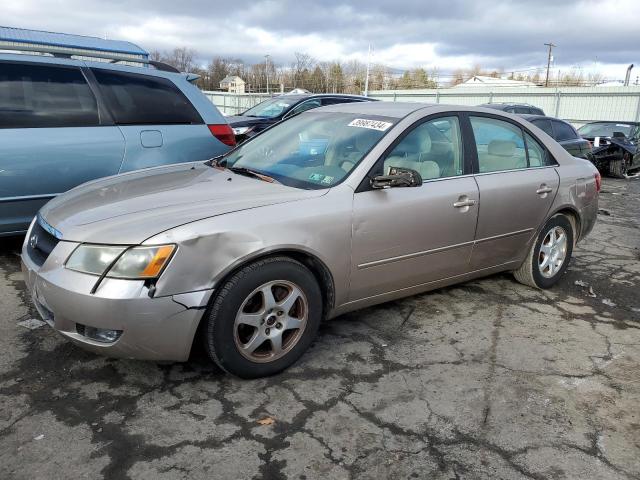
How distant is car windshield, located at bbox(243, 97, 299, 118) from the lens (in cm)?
1034

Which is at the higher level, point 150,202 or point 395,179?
point 395,179

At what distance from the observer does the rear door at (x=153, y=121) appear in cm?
478

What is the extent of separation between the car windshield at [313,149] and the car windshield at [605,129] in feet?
39.9

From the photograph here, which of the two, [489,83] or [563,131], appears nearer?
[563,131]

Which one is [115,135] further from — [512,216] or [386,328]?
[512,216]

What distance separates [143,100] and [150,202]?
7.84 ft

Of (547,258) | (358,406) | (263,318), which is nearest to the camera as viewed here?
(358,406)

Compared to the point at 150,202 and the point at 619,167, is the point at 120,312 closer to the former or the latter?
the point at 150,202

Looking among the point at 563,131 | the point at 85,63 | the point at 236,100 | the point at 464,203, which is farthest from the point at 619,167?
the point at 236,100

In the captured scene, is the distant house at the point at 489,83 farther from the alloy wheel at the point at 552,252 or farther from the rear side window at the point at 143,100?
the rear side window at the point at 143,100

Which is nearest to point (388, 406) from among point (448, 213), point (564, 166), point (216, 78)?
point (448, 213)

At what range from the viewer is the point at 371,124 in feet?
12.0

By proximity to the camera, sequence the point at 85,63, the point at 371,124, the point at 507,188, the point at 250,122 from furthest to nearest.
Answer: the point at 250,122
the point at 85,63
the point at 507,188
the point at 371,124

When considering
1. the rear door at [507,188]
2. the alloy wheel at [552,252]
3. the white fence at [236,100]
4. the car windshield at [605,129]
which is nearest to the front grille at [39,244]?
the rear door at [507,188]
